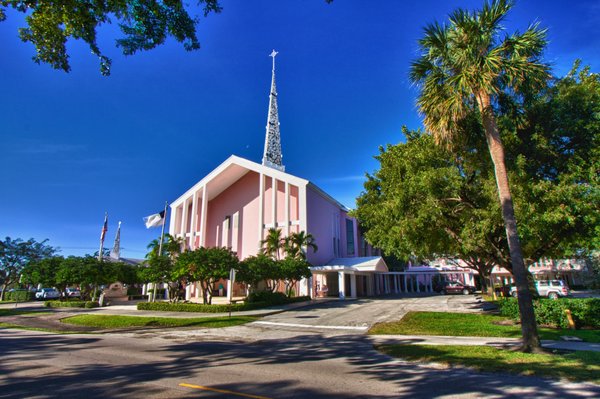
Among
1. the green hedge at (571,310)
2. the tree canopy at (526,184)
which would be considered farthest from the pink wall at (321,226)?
the green hedge at (571,310)

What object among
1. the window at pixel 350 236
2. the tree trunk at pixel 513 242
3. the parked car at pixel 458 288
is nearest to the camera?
the tree trunk at pixel 513 242

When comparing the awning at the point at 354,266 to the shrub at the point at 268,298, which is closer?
the shrub at the point at 268,298

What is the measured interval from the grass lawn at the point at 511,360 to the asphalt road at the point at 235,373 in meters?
0.43

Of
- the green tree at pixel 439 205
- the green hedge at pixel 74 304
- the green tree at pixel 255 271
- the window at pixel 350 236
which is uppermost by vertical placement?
the window at pixel 350 236

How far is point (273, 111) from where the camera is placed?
48.7 metres

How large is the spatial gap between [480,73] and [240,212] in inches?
1327

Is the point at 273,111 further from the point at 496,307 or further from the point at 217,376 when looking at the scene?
the point at 217,376

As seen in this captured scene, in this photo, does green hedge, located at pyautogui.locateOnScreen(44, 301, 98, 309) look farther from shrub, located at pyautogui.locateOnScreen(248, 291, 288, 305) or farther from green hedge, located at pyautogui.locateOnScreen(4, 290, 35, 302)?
green hedge, located at pyautogui.locateOnScreen(4, 290, 35, 302)

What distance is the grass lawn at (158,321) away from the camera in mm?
17500

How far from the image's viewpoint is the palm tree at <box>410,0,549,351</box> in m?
10.2

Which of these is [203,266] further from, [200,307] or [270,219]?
[270,219]

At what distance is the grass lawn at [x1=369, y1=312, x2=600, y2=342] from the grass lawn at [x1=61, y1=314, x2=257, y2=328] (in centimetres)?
735

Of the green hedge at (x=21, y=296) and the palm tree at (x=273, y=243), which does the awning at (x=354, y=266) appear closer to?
the palm tree at (x=273, y=243)

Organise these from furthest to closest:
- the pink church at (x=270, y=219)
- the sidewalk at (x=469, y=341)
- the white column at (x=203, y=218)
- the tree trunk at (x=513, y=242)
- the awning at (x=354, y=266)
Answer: the white column at (x=203, y=218) → the pink church at (x=270, y=219) → the awning at (x=354, y=266) → the sidewalk at (x=469, y=341) → the tree trunk at (x=513, y=242)
